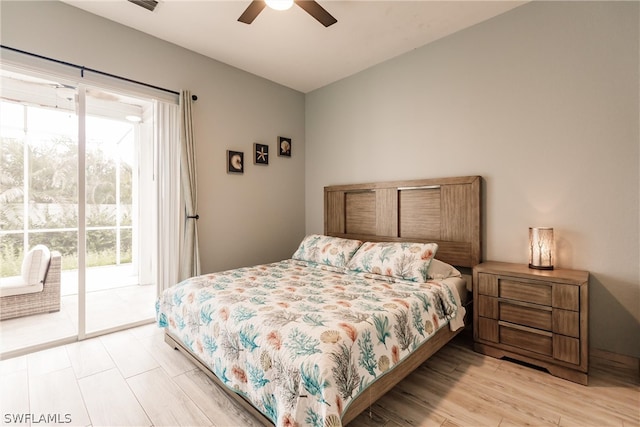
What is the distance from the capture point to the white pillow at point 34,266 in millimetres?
3068

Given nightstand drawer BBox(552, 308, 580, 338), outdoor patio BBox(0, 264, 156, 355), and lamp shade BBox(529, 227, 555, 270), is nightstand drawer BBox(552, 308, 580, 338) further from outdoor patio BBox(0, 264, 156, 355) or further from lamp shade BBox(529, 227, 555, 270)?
outdoor patio BBox(0, 264, 156, 355)

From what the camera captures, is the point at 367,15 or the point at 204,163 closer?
the point at 367,15

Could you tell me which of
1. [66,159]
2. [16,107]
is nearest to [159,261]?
[66,159]

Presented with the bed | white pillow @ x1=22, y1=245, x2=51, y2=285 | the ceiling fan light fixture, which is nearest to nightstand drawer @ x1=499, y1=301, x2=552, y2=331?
the bed

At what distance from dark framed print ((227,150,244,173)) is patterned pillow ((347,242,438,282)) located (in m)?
1.78

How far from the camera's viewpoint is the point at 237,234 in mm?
3629

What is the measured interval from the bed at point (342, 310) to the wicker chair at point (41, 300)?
1.75 metres

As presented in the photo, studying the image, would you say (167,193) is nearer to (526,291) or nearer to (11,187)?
(11,187)

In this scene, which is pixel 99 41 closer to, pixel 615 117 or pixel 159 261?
pixel 159 261

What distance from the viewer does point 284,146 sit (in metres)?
4.11

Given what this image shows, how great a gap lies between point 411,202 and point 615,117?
167cm

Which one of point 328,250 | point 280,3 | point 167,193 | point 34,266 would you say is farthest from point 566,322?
point 34,266

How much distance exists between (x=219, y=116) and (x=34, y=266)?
2519mm

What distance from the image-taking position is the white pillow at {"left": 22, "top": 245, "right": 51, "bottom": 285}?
307cm
